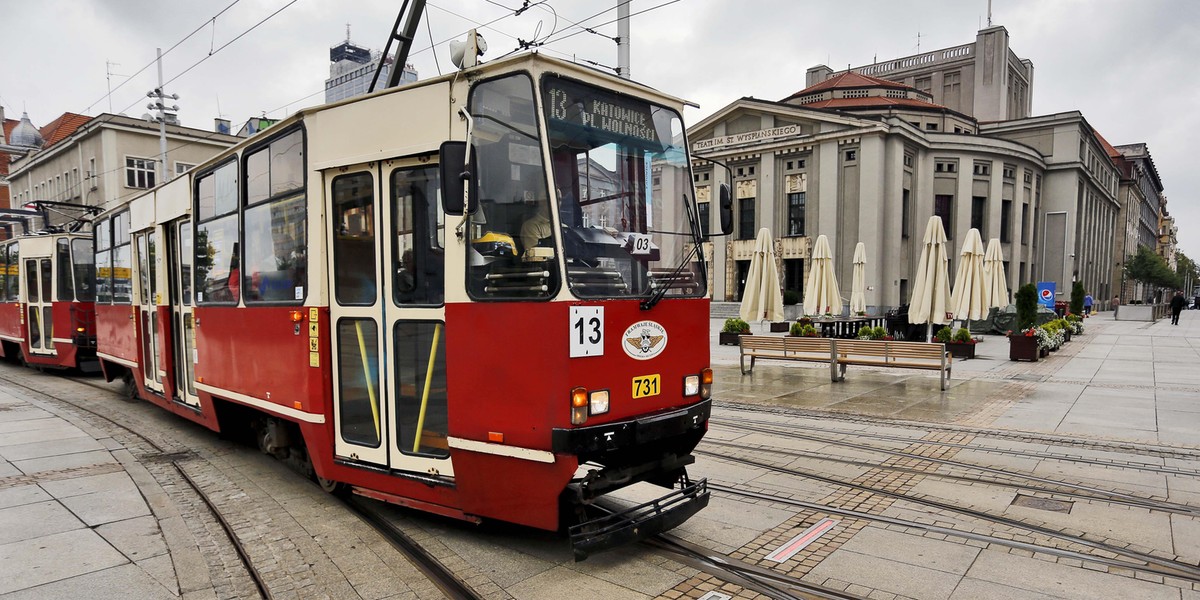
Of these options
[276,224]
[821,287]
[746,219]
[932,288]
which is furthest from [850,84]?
[276,224]

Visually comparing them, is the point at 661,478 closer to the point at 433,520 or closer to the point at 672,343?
the point at 672,343

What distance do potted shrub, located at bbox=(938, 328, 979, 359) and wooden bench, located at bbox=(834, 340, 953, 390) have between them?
4.89 m

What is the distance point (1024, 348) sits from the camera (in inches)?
645

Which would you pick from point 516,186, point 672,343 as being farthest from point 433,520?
point 516,186

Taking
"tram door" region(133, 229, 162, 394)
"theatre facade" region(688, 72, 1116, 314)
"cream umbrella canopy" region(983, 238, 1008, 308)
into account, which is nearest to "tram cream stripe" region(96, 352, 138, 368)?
"tram door" region(133, 229, 162, 394)

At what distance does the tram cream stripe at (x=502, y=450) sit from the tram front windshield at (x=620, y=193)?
103cm

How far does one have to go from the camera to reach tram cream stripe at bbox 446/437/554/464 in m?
4.15

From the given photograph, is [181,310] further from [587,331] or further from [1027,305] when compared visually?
[1027,305]

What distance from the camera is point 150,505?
5914 mm

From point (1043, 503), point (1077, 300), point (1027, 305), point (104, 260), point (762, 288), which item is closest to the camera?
point (1043, 503)

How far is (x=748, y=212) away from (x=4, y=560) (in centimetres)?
4146

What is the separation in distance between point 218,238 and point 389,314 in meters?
3.20

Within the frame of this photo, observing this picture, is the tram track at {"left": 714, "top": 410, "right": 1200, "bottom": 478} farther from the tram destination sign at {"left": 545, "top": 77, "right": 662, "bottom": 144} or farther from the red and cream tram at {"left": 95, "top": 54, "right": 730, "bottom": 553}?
the tram destination sign at {"left": 545, "top": 77, "right": 662, "bottom": 144}

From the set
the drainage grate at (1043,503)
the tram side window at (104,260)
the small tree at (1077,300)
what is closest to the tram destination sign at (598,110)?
the drainage grate at (1043,503)
